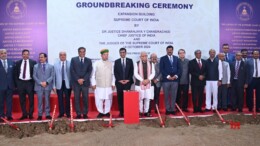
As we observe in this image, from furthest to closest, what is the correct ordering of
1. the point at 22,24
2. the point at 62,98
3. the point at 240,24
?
the point at 240,24 < the point at 22,24 < the point at 62,98

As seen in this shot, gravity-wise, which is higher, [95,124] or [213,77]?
[213,77]

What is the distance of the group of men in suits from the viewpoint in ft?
19.2

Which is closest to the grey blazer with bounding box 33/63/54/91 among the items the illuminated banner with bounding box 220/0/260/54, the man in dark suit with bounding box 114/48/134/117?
the man in dark suit with bounding box 114/48/134/117

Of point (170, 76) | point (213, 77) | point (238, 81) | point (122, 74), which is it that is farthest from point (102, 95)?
point (238, 81)

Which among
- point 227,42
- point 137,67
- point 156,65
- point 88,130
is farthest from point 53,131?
point 227,42

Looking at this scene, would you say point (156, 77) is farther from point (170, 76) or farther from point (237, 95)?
point (237, 95)

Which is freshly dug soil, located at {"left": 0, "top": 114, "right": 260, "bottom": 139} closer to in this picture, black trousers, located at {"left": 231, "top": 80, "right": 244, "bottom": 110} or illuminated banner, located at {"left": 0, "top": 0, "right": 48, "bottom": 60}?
black trousers, located at {"left": 231, "top": 80, "right": 244, "bottom": 110}

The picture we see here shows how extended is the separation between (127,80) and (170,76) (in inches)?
34.7

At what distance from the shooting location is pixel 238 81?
6.55 metres

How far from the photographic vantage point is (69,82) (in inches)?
237

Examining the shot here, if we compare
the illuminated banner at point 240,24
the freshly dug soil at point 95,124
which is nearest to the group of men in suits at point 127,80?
the freshly dug soil at point 95,124

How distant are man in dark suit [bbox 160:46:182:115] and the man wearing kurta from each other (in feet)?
3.57

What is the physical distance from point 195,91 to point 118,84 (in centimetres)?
165

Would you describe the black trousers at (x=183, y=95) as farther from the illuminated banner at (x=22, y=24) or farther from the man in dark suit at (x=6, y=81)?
the man in dark suit at (x=6, y=81)
